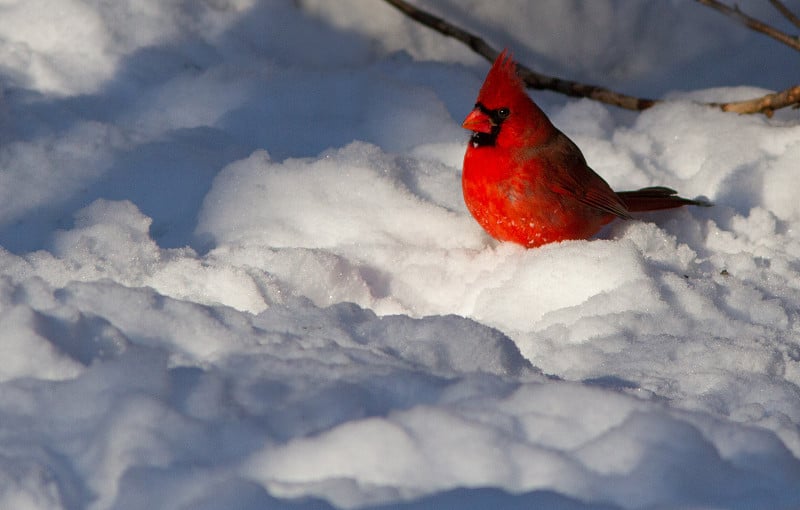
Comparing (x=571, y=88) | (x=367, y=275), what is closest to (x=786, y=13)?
(x=571, y=88)

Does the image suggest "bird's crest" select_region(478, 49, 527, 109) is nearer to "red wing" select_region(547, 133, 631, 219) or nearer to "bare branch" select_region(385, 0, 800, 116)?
"red wing" select_region(547, 133, 631, 219)

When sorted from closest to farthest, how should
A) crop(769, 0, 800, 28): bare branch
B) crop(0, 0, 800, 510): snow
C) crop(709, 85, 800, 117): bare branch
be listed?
crop(0, 0, 800, 510): snow
crop(769, 0, 800, 28): bare branch
crop(709, 85, 800, 117): bare branch

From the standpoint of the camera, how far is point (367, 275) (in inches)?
115

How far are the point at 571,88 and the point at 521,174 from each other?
1.30 meters

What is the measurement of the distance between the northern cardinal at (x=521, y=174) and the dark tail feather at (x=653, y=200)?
0.55ft

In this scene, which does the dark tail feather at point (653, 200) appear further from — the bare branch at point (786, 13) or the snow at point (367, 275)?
the bare branch at point (786, 13)

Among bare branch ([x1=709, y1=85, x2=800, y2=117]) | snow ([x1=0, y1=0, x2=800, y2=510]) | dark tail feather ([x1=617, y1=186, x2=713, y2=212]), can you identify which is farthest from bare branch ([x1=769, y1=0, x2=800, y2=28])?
dark tail feather ([x1=617, y1=186, x2=713, y2=212])

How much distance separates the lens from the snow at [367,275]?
1.72 m

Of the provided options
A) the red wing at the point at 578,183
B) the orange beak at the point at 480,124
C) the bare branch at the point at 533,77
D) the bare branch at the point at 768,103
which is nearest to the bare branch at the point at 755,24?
the bare branch at the point at 768,103

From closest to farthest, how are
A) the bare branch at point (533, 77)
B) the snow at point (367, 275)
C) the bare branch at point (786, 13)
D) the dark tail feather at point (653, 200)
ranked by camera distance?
the snow at point (367, 275)
the dark tail feather at point (653, 200)
the bare branch at point (786, 13)
the bare branch at point (533, 77)

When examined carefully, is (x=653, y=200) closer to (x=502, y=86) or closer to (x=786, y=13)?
(x=502, y=86)

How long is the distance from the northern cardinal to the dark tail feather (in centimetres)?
17

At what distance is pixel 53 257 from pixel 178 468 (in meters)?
1.17

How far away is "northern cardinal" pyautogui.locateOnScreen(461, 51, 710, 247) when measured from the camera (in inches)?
115
